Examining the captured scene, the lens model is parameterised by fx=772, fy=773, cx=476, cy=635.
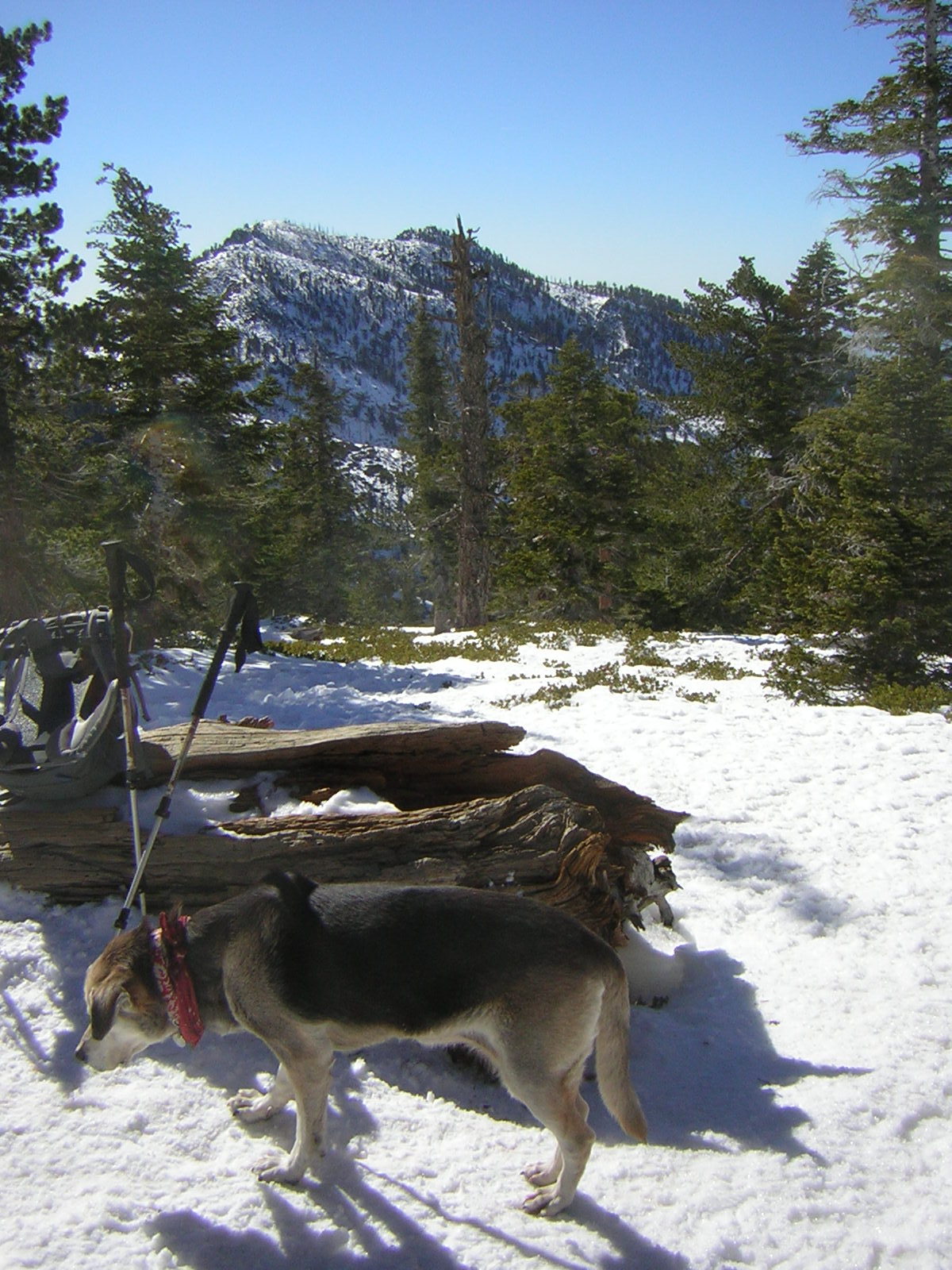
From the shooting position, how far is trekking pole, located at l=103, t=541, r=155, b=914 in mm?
4914

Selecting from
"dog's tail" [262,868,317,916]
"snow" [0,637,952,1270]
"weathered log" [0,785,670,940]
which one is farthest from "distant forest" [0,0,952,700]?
"dog's tail" [262,868,317,916]

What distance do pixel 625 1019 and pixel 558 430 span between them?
71.0 feet

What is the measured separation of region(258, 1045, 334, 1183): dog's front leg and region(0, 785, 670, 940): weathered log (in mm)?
1485

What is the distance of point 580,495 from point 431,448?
1596 cm

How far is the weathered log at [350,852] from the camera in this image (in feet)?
16.4

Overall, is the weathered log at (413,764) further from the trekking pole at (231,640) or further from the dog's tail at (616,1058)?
the dog's tail at (616,1058)

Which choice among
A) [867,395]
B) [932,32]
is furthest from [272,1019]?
[932,32]

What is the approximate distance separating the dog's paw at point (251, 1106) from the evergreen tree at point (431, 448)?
2563 centimetres

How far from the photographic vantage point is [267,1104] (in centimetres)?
386

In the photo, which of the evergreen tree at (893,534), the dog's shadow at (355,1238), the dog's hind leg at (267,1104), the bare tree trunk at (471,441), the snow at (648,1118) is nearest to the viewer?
the dog's shadow at (355,1238)

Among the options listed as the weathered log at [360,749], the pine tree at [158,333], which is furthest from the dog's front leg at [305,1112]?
the pine tree at [158,333]

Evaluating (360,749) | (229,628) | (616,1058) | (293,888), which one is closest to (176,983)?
(293,888)

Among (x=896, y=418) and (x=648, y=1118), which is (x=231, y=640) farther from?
(x=896, y=418)

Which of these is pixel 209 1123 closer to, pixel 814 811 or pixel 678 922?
pixel 678 922
